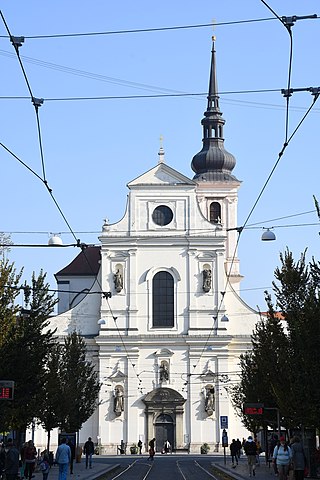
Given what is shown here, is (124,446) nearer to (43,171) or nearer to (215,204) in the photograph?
(215,204)

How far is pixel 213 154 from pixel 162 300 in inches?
640

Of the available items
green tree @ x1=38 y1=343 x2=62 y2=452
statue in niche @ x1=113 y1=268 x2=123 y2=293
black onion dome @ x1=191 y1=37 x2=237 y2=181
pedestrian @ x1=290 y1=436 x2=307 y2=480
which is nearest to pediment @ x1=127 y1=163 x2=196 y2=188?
statue in niche @ x1=113 y1=268 x2=123 y2=293

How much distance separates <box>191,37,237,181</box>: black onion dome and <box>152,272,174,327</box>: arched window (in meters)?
12.0

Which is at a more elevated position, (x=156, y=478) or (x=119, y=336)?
(x=119, y=336)

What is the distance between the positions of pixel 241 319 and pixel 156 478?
3629 centimetres

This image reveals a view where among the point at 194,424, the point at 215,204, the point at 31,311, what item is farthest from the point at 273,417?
the point at 215,204

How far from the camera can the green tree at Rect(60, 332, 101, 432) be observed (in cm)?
4556

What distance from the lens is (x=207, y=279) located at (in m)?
71.2

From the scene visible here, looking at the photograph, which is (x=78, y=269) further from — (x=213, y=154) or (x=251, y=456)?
(x=251, y=456)

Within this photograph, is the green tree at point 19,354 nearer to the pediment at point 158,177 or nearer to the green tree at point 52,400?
the green tree at point 52,400

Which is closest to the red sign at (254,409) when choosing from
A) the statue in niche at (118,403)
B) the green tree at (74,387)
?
the green tree at (74,387)

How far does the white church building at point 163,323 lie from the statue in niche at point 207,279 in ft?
0.23

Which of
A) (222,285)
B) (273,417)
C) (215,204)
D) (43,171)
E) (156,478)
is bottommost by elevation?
(156,478)

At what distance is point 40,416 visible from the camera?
136 ft
